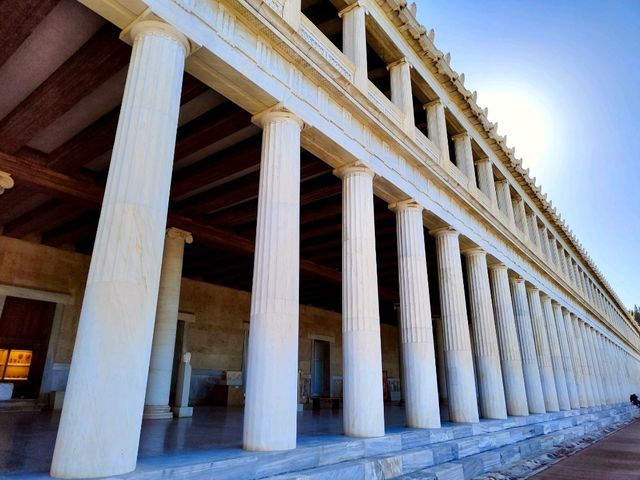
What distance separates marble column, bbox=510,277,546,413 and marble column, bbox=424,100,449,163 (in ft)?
23.3

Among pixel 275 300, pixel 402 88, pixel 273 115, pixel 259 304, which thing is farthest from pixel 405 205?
pixel 259 304

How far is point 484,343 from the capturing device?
12.3 meters

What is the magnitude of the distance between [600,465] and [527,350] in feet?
22.3

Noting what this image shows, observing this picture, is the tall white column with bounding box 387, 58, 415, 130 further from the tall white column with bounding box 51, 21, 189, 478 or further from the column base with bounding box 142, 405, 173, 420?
the column base with bounding box 142, 405, 173, 420

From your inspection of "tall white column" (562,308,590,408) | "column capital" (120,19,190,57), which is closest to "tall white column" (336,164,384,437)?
"column capital" (120,19,190,57)

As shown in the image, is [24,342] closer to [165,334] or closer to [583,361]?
[165,334]

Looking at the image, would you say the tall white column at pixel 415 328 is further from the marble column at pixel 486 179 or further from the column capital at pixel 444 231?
the marble column at pixel 486 179

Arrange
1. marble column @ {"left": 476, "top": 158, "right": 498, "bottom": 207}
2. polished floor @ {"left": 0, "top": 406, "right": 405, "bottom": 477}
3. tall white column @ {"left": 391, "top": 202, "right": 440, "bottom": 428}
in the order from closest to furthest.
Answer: polished floor @ {"left": 0, "top": 406, "right": 405, "bottom": 477}, tall white column @ {"left": 391, "top": 202, "right": 440, "bottom": 428}, marble column @ {"left": 476, "top": 158, "right": 498, "bottom": 207}

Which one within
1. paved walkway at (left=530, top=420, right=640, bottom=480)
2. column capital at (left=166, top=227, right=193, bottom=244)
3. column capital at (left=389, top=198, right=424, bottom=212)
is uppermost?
column capital at (left=389, top=198, right=424, bottom=212)

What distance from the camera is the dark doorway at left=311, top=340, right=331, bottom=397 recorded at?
22188 millimetres

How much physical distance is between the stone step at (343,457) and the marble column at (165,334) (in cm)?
554

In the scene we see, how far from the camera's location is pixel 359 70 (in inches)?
347

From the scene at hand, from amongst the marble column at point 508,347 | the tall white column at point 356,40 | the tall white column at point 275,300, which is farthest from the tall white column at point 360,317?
the marble column at point 508,347

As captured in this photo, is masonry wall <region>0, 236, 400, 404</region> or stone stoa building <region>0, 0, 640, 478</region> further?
masonry wall <region>0, 236, 400, 404</region>
